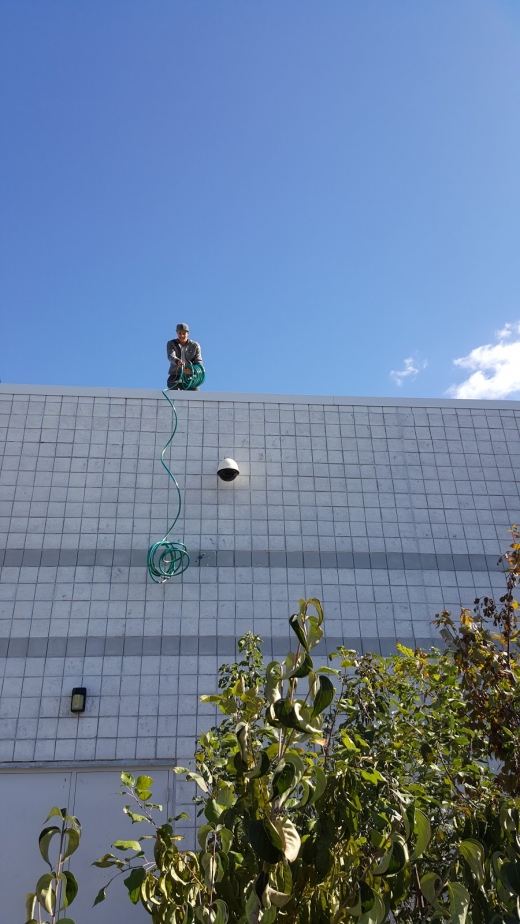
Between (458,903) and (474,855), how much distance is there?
158 millimetres

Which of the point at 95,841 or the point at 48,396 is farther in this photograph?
the point at 48,396

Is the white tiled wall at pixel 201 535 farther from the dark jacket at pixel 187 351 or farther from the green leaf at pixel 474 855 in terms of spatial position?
the green leaf at pixel 474 855

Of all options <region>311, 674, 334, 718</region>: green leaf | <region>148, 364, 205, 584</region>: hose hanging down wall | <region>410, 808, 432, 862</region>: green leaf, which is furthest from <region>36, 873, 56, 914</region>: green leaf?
<region>148, 364, 205, 584</region>: hose hanging down wall

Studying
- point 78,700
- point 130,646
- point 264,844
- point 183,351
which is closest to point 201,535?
point 130,646

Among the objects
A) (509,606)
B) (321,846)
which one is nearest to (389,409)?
(509,606)

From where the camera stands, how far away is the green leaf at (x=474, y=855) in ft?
8.11

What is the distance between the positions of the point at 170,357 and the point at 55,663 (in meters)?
4.64

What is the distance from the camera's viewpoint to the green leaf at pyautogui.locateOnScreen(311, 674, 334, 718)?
2322 mm

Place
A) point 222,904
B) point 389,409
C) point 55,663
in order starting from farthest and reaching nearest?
point 389,409, point 55,663, point 222,904

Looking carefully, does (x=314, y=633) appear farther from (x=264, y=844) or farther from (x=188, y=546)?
(x=188, y=546)

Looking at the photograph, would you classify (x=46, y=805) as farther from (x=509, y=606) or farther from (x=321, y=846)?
(x=321, y=846)

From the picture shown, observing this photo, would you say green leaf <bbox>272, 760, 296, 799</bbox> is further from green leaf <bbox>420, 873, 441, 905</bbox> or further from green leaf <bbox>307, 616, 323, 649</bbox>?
green leaf <bbox>420, 873, 441, 905</bbox>

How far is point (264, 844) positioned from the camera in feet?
7.34

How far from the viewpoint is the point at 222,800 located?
2.54 m
